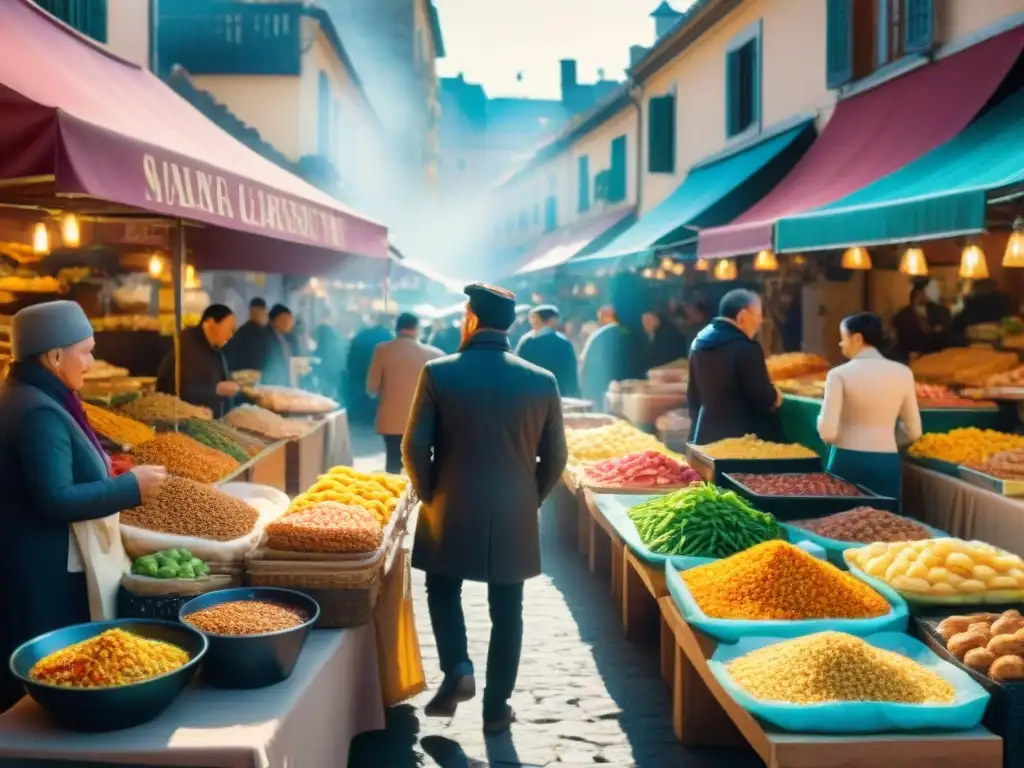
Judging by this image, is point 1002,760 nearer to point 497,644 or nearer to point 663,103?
point 497,644

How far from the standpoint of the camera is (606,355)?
→ 14.3 meters

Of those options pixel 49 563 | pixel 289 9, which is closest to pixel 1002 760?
pixel 49 563

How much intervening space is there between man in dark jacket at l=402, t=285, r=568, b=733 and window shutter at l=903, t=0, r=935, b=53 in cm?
644

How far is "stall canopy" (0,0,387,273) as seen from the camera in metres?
4.01

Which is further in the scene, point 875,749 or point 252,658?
point 252,658

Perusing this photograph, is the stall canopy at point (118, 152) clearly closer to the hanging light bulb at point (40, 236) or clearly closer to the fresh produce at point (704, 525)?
the hanging light bulb at point (40, 236)

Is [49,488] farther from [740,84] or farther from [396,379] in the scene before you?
[740,84]

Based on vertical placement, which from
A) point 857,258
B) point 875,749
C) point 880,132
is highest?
point 880,132

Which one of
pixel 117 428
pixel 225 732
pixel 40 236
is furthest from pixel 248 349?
pixel 225 732

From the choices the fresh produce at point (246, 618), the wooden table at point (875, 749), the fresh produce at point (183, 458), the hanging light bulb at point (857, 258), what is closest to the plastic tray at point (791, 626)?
the wooden table at point (875, 749)

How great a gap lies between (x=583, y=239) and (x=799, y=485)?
1601 centimetres

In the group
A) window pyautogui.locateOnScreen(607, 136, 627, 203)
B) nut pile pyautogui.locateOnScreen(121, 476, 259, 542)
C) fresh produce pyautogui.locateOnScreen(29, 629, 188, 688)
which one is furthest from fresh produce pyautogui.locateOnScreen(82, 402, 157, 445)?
window pyautogui.locateOnScreen(607, 136, 627, 203)

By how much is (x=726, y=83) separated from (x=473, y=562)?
40.5 ft

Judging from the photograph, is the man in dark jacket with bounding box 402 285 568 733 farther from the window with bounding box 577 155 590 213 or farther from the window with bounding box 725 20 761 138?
the window with bounding box 577 155 590 213
